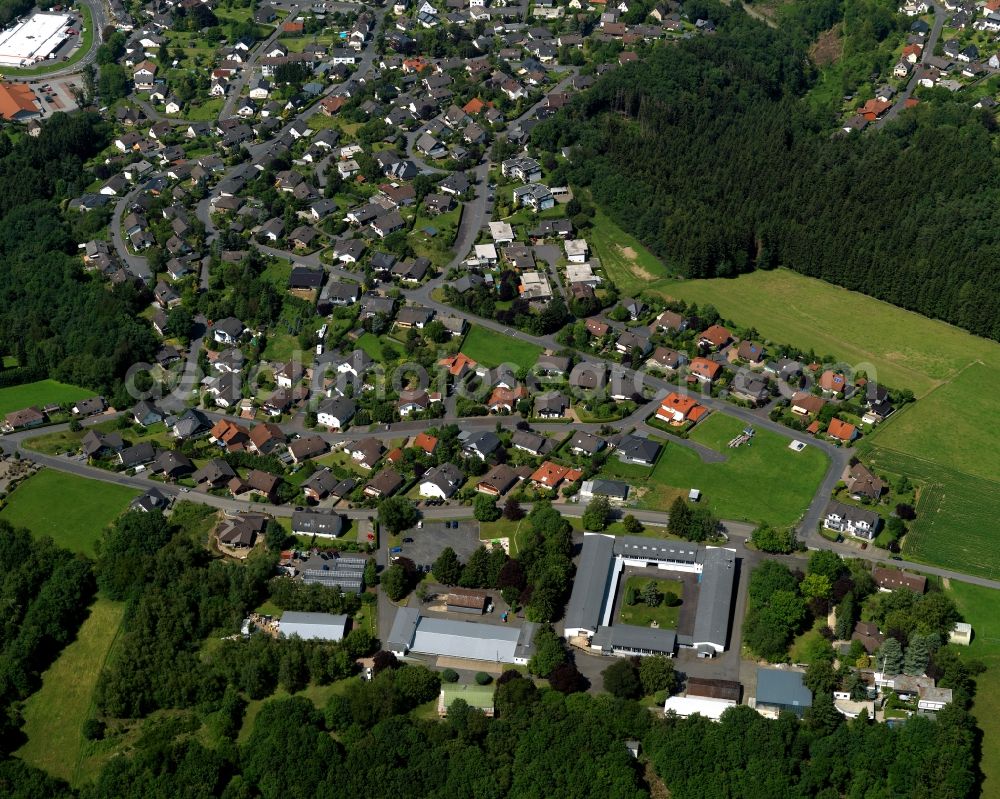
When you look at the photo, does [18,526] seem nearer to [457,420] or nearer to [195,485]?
[195,485]

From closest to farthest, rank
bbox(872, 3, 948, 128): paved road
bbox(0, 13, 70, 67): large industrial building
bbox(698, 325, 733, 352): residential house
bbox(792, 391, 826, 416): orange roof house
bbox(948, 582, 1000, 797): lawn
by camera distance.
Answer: bbox(948, 582, 1000, 797): lawn, bbox(792, 391, 826, 416): orange roof house, bbox(698, 325, 733, 352): residential house, bbox(872, 3, 948, 128): paved road, bbox(0, 13, 70, 67): large industrial building

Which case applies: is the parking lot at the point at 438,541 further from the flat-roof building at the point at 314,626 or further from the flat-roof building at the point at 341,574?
the flat-roof building at the point at 314,626

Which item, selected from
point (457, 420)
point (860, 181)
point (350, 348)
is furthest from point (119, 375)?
point (860, 181)

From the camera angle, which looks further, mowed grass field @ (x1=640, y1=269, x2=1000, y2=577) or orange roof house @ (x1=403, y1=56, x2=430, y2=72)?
orange roof house @ (x1=403, y1=56, x2=430, y2=72)

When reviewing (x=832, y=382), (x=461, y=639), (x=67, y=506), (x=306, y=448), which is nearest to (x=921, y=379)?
(x=832, y=382)

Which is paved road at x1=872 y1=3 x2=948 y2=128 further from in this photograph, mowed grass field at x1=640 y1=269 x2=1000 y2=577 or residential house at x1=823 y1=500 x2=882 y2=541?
residential house at x1=823 y1=500 x2=882 y2=541

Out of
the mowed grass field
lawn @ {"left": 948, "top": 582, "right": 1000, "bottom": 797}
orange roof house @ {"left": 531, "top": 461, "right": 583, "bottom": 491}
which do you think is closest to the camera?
lawn @ {"left": 948, "top": 582, "right": 1000, "bottom": 797}

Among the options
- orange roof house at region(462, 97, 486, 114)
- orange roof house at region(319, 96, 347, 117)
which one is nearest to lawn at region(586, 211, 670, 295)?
orange roof house at region(462, 97, 486, 114)
